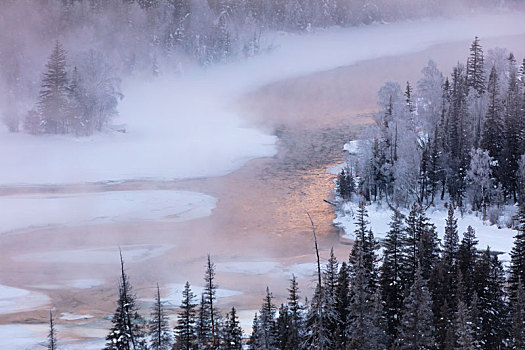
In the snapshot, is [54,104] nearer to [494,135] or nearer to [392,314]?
[494,135]

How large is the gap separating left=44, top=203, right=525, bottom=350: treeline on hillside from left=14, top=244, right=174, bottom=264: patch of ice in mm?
10840

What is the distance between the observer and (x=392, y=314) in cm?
3312

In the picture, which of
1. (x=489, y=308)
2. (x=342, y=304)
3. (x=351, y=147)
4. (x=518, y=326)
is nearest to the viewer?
(x=518, y=326)

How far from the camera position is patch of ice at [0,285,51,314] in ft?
120

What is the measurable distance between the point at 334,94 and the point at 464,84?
66.4 metres

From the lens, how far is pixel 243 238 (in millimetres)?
51594

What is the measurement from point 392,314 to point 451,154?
3590 cm

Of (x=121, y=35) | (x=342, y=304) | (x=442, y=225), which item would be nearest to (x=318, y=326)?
(x=342, y=304)

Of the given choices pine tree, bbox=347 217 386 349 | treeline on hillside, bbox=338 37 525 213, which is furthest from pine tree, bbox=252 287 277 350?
treeline on hillside, bbox=338 37 525 213

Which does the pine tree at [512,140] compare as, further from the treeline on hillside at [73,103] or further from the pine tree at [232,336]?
the treeline on hillside at [73,103]

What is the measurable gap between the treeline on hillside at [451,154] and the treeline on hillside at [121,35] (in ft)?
145

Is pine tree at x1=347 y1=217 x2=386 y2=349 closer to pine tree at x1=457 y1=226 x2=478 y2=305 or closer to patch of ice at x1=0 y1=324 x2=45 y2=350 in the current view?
pine tree at x1=457 y1=226 x2=478 y2=305

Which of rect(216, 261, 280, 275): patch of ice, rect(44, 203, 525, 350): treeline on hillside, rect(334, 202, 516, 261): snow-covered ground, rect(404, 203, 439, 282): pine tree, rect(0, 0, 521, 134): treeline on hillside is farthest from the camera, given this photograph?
rect(0, 0, 521, 134): treeline on hillside

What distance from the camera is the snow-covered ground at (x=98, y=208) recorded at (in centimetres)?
5478
